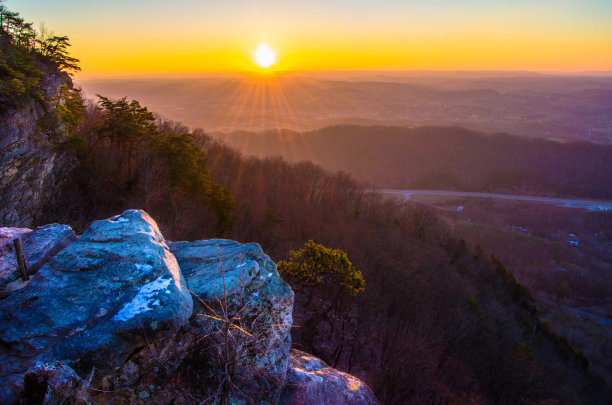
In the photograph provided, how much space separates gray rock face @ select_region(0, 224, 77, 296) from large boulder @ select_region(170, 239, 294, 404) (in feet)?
7.87

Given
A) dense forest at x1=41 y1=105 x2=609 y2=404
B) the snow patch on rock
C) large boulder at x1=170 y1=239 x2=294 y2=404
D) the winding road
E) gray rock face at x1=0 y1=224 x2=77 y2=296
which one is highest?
gray rock face at x1=0 y1=224 x2=77 y2=296

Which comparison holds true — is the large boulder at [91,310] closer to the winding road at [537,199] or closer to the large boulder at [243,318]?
the large boulder at [243,318]

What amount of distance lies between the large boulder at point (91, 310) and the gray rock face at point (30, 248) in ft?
1.94

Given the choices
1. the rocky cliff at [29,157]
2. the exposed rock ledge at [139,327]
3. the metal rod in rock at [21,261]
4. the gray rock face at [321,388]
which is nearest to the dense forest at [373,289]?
the rocky cliff at [29,157]

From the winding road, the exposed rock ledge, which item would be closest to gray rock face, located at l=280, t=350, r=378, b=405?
the exposed rock ledge

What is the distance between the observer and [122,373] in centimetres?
488

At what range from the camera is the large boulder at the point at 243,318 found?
19.1ft

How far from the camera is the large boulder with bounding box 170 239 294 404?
229 inches

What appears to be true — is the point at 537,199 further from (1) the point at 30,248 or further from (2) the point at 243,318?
(1) the point at 30,248

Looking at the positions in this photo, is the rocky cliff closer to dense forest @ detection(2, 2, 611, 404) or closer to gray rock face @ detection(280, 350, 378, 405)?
dense forest @ detection(2, 2, 611, 404)

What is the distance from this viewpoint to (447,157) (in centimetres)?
12962

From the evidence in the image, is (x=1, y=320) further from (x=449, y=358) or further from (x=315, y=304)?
(x=449, y=358)

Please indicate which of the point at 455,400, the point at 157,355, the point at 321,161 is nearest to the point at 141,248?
the point at 157,355

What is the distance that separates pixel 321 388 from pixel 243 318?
254 cm
